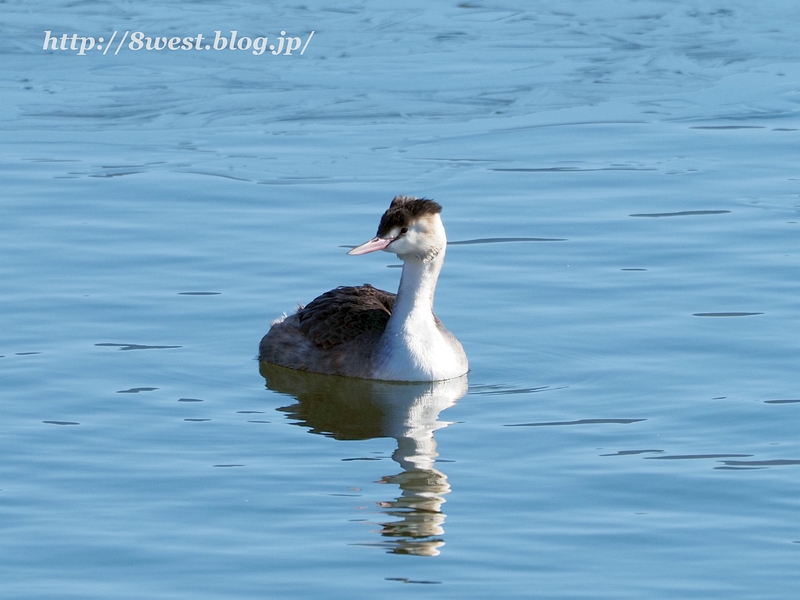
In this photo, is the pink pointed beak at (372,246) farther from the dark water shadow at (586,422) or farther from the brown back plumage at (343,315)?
the dark water shadow at (586,422)

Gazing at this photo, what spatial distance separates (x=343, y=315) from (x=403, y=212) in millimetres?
1235

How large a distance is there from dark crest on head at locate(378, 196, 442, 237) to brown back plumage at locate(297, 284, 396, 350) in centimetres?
98

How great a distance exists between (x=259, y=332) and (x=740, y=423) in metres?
3.82

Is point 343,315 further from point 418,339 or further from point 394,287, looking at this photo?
point 394,287

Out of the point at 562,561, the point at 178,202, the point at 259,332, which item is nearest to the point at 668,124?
the point at 178,202

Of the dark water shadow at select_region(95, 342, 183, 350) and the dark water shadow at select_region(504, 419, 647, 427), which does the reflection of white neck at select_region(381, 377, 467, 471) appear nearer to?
the dark water shadow at select_region(504, 419, 647, 427)

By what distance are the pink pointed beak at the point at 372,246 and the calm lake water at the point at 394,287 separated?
3.28 ft

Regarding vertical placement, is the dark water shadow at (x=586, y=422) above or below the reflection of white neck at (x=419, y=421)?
above

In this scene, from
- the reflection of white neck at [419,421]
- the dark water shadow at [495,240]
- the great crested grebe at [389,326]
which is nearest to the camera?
the reflection of white neck at [419,421]

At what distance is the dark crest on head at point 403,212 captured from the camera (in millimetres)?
10367

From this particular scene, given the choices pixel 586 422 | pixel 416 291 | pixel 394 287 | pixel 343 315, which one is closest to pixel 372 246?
pixel 416 291

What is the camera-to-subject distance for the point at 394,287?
13000 mm

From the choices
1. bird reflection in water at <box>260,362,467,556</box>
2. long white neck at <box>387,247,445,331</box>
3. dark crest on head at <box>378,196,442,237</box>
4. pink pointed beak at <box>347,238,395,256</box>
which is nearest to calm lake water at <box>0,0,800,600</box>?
bird reflection in water at <box>260,362,467,556</box>

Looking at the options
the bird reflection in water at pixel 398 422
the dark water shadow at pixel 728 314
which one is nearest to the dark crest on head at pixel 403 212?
the bird reflection in water at pixel 398 422
